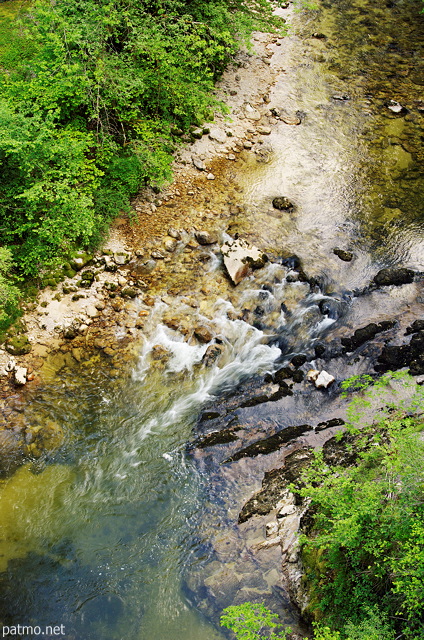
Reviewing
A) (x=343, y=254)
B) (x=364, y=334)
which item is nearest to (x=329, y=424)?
(x=364, y=334)

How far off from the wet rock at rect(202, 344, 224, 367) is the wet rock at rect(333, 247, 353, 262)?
4.56 meters

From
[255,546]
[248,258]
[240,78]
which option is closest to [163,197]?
[248,258]

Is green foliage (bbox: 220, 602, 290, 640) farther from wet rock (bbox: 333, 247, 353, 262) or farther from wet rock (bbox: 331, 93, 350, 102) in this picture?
wet rock (bbox: 331, 93, 350, 102)

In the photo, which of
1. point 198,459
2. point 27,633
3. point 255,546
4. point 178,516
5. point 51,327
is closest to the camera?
point 27,633

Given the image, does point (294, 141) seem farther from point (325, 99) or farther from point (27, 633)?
point (27, 633)

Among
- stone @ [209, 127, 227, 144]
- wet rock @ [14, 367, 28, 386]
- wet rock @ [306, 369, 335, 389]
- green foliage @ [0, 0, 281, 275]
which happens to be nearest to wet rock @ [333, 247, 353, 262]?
wet rock @ [306, 369, 335, 389]

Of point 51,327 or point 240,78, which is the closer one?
point 51,327

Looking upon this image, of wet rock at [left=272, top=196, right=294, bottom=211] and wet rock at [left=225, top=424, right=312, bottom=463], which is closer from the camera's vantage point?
wet rock at [left=225, top=424, right=312, bottom=463]

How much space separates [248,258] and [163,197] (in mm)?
3775

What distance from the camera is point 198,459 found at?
8641 mm

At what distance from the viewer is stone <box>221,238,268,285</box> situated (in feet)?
38.3

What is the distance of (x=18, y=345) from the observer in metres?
10.0

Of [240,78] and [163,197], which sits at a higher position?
[240,78]

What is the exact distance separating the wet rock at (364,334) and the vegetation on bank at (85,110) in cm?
694
